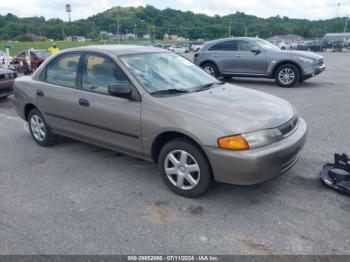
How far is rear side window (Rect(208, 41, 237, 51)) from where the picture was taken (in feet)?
38.5

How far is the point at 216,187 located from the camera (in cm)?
386

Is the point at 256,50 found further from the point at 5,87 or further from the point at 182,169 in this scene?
the point at 182,169

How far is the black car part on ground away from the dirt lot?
0.08m

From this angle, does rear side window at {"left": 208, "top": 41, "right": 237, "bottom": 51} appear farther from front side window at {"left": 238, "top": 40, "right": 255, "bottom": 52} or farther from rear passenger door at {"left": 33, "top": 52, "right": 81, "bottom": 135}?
rear passenger door at {"left": 33, "top": 52, "right": 81, "bottom": 135}

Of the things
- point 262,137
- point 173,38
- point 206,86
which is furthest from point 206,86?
point 173,38

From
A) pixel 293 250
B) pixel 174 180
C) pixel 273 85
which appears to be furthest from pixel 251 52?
pixel 293 250

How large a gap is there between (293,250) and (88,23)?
88421 millimetres

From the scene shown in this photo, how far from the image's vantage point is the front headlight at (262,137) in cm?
317

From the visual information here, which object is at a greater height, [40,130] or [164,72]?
[164,72]

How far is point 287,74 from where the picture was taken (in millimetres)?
10625

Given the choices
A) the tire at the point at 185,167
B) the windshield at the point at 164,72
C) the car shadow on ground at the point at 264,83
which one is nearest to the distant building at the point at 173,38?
the car shadow on ground at the point at 264,83

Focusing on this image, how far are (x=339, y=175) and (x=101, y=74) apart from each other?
3080 mm

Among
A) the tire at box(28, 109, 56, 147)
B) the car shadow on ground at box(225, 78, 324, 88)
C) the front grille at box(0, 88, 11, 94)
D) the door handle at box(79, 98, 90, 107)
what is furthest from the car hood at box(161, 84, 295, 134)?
the car shadow on ground at box(225, 78, 324, 88)

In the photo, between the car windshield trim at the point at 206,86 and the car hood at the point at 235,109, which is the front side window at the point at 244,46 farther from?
the car hood at the point at 235,109
